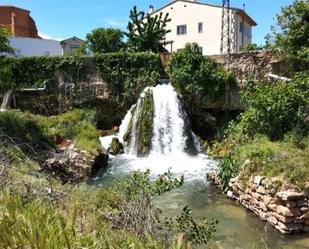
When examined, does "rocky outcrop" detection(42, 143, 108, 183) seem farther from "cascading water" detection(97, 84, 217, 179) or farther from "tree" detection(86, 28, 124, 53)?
"tree" detection(86, 28, 124, 53)

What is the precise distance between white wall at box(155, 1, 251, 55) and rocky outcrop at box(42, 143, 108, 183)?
22184 millimetres

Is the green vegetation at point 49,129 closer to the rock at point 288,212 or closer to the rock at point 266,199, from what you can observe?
the rock at point 266,199

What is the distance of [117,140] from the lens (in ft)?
66.4

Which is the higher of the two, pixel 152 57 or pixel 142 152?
pixel 152 57

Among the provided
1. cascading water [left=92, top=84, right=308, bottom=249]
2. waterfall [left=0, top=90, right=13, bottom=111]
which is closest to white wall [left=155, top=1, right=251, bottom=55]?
cascading water [left=92, top=84, right=308, bottom=249]

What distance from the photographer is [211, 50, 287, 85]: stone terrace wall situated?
20.4m

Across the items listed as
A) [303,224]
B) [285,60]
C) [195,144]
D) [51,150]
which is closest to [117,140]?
[195,144]

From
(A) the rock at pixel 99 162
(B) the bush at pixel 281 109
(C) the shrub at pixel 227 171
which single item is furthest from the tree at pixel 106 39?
(C) the shrub at pixel 227 171

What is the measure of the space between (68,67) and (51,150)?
9.00 meters

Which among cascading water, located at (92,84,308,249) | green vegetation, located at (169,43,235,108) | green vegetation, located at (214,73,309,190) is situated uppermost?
green vegetation, located at (169,43,235,108)

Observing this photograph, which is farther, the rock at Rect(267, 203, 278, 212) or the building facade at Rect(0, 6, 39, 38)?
the building facade at Rect(0, 6, 39, 38)

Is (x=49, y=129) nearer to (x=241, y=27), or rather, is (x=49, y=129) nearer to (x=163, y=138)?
(x=163, y=138)

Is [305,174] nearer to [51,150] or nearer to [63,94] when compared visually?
[51,150]

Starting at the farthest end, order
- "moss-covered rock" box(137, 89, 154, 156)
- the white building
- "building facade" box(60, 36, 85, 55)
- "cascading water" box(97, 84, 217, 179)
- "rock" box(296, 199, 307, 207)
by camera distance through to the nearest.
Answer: "building facade" box(60, 36, 85, 55) < the white building < "moss-covered rock" box(137, 89, 154, 156) < "cascading water" box(97, 84, 217, 179) < "rock" box(296, 199, 307, 207)
